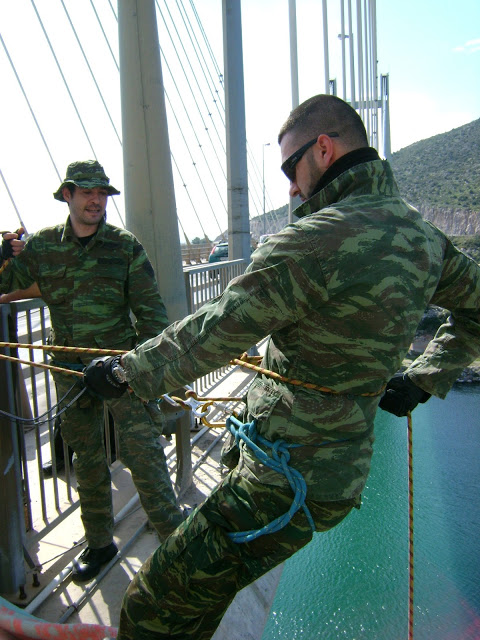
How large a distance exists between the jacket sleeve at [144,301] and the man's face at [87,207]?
0.25m

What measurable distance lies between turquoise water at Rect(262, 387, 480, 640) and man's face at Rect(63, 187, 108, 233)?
8.19ft

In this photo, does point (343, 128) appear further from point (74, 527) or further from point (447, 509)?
point (447, 509)

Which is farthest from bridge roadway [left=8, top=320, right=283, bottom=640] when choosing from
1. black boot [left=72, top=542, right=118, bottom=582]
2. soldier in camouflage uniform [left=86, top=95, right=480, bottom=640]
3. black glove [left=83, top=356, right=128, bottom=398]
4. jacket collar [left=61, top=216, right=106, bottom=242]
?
black glove [left=83, top=356, right=128, bottom=398]

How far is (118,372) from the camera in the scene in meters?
1.81

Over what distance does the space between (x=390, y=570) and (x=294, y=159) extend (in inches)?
117

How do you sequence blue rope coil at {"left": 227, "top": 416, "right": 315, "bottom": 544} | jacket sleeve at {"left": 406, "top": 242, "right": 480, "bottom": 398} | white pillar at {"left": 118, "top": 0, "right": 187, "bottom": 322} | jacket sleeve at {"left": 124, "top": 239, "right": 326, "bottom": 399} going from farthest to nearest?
white pillar at {"left": 118, "top": 0, "right": 187, "bottom": 322}
jacket sleeve at {"left": 406, "top": 242, "right": 480, "bottom": 398}
blue rope coil at {"left": 227, "top": 416, "right": 315, "bottom": 544}
jacket sleeve at {"left": 124, "top": 239, "right": 326, "bottom": 399}

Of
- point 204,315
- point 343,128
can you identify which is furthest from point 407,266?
point 204,315

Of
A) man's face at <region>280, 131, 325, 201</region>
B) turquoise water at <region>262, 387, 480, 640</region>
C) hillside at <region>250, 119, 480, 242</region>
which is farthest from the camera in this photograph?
hillside at <region>250, 119, 480, 242</region>

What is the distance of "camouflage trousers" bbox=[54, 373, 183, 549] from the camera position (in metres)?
2.74

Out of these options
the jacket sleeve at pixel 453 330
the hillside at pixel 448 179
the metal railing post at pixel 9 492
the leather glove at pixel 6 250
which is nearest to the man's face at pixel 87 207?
the leather glove at pixel 6 250

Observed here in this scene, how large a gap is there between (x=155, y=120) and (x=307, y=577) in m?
3.46

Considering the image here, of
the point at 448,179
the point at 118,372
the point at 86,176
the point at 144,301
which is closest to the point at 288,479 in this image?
the point at 118,372

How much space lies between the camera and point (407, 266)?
158cm

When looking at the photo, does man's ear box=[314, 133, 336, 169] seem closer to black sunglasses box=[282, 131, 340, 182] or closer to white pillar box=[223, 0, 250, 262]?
black sunglasses box=[282, 131, 340, 182]
